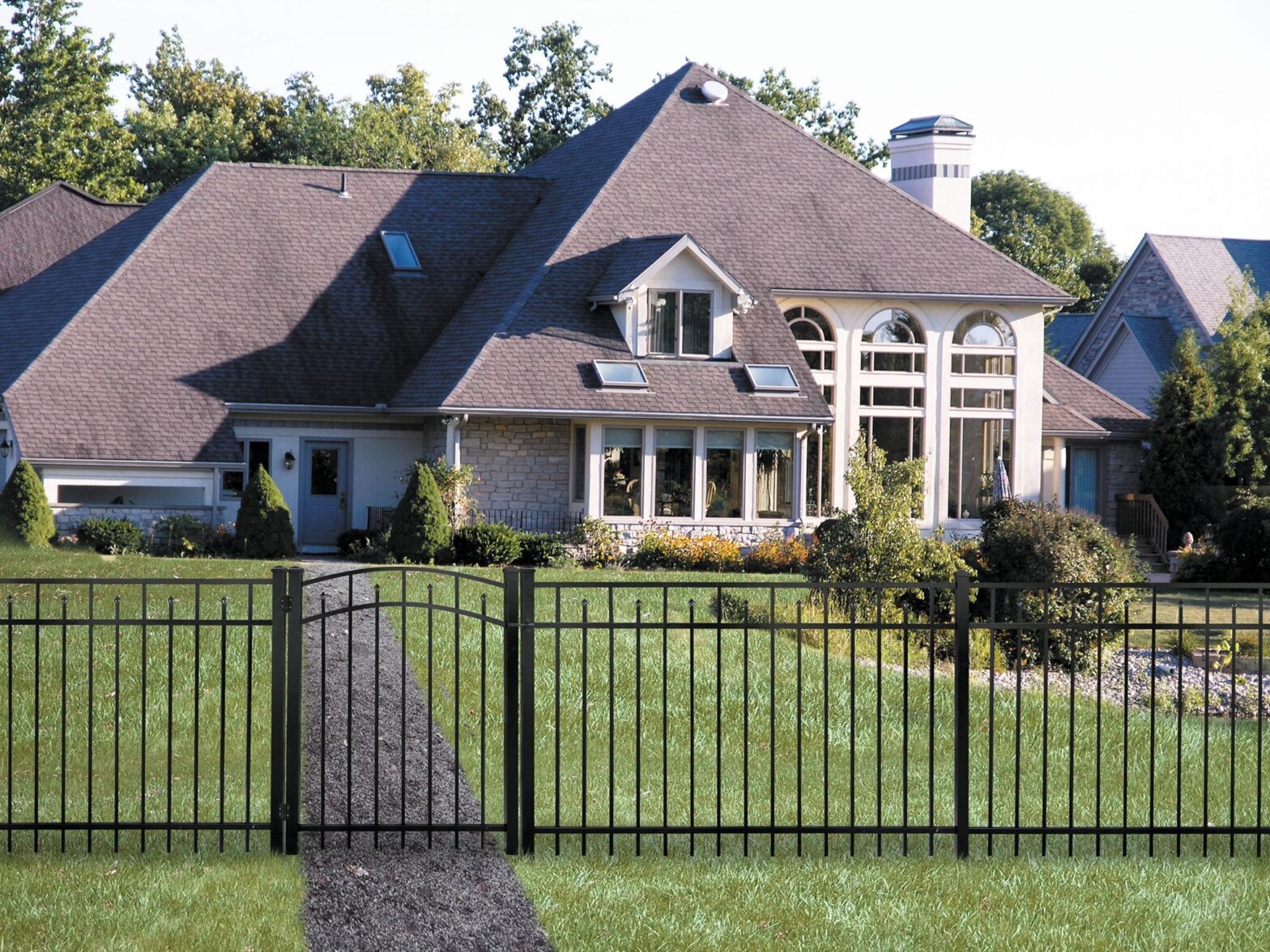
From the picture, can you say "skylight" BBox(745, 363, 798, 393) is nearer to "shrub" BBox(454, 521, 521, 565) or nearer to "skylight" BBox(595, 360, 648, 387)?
"skylight" BBox(595, 360, 648, 387)

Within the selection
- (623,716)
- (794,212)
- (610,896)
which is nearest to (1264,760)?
(623,716)

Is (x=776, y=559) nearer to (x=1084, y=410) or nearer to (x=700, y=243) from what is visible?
(x=700, y=243)

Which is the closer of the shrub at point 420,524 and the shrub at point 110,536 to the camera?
the shrub at point 420,524

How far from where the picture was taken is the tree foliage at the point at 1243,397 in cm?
3288

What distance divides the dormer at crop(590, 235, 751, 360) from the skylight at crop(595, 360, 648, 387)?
0.46 meters

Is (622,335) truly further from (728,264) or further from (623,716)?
(623,716)

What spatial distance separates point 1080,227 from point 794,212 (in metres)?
45.7

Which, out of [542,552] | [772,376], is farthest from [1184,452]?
[542,552]

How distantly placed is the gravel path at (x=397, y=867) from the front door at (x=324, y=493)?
15.1 m

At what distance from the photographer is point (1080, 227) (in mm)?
71125

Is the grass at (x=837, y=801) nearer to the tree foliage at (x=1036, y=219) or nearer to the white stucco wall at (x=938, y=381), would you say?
the white stucco wall at (x=938, y=381)

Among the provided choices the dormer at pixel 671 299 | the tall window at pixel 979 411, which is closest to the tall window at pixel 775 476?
the dormer at pixel 671 299

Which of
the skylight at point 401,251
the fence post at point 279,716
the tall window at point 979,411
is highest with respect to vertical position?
the skylight at point 401,251

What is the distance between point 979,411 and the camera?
2909 cm
